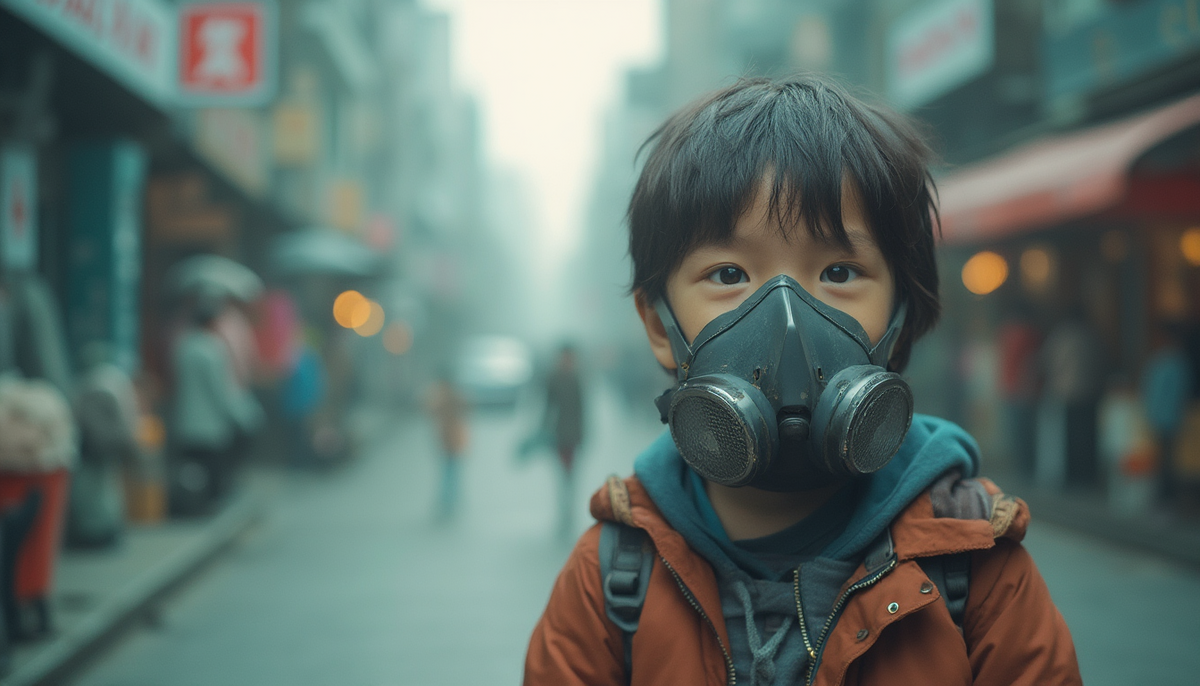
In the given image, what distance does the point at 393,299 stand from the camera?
35250 millimetres

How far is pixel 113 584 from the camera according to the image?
6.82m

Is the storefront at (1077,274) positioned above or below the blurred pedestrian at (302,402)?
above

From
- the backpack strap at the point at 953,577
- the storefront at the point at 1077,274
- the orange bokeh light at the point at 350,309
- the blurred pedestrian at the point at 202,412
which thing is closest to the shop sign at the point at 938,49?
the storefront at the point at 1077,274

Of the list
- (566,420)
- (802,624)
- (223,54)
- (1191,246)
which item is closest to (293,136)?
(223,54)

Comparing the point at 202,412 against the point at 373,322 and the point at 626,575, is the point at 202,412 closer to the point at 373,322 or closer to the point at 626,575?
the point at 626,575

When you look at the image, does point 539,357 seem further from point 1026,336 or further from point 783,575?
point 783,575

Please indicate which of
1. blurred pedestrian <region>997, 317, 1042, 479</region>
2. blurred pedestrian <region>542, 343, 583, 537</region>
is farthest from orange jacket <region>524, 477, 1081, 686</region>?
blurred pedestrian <region>997, 317, 1042, 479</region>

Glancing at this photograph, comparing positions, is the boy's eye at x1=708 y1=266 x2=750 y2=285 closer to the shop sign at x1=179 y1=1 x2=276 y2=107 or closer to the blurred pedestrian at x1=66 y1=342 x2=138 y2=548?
the blurred pedestrian at x1=66 y1=342 x2=138 y2=548

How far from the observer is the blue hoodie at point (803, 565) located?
5.40 ft

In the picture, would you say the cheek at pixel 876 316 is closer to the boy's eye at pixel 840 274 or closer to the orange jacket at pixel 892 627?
the boy's eye at pixel 840 274

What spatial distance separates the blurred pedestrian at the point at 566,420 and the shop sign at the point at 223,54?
3.94 meters

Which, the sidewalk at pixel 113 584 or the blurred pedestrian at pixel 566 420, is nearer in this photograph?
the sidewalk at pixel 113 584

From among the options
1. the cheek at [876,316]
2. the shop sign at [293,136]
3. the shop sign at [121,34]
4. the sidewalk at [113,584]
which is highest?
the shop sign at [293,136]

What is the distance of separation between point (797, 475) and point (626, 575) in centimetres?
33
